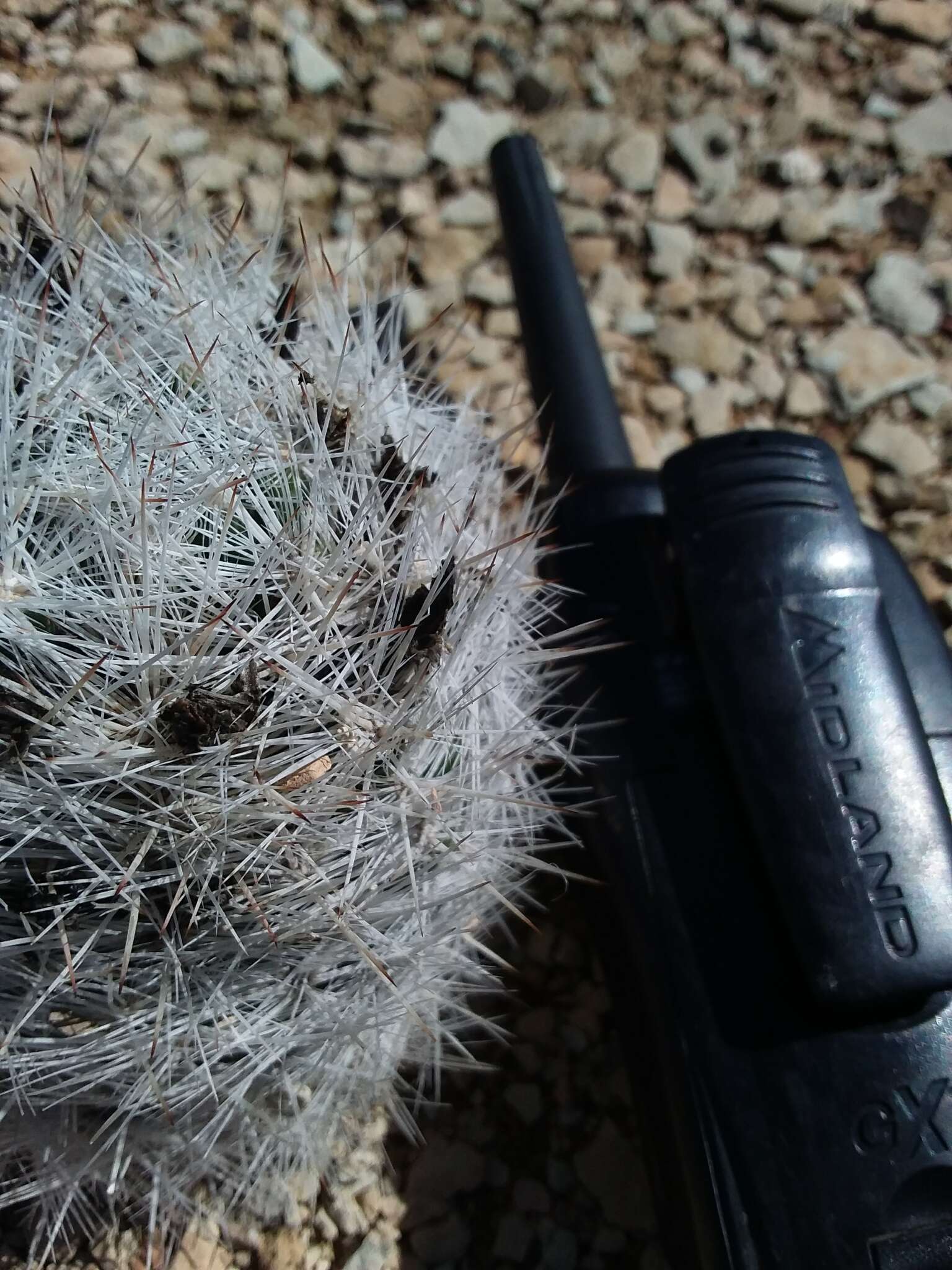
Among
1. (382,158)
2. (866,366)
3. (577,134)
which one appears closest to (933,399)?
(866,366)

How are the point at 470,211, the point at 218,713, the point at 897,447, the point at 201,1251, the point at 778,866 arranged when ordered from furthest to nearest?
the point at 470,211
the point at 897,447
the point at 201,1251
the point at 778,866
the point at 218,713

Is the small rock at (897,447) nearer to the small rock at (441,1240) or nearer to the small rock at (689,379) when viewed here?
the small rock at (689,379)

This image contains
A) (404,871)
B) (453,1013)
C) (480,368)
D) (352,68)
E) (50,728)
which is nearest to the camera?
(50,728)

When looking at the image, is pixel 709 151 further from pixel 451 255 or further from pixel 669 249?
pixel 451 255

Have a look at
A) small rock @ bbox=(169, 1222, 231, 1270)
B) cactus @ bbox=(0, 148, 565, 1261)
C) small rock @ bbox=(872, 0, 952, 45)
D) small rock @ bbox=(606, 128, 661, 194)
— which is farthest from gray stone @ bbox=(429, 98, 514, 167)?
small rock @ bbox=(169, 1222, 231, 1270)

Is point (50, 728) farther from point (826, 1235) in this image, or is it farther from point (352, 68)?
point (352, 68)

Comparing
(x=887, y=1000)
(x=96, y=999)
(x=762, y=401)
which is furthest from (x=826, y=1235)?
(x=762, y=401)

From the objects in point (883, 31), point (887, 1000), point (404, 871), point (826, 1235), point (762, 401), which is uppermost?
point (883, 31)

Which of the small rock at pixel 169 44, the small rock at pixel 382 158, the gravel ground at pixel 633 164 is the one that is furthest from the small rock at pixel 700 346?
the small rock at pixel 169 44
